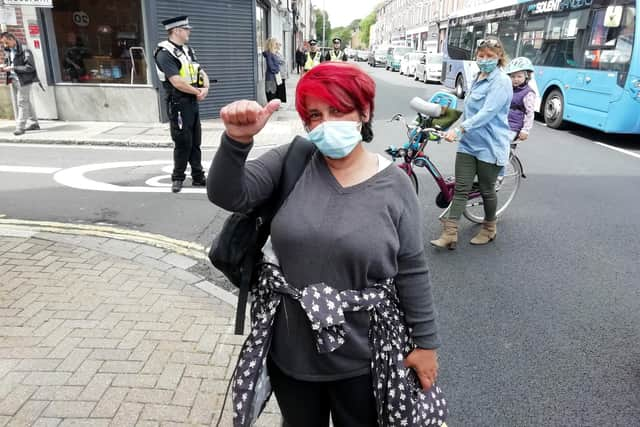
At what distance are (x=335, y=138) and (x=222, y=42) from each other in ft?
40.4

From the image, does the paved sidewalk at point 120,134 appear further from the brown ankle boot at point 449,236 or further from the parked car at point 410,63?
the parked car at point 410,63

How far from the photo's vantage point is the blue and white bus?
962cm

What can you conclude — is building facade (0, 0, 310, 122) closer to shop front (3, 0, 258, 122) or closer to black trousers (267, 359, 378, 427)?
shop front (3, 0, 258, 122)

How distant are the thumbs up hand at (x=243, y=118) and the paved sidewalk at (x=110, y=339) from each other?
1.64 meters

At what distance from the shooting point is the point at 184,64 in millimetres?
5961

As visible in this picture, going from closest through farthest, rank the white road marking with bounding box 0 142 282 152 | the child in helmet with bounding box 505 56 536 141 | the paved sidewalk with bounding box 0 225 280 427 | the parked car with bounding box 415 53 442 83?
the paved sidewalk with bounding box 0 225 280 427
the child in helmet with bounding box 505 56 536 141
the white road marking with bounding box 0 142 282 152
the parked car with bounding box 415 53 442 83

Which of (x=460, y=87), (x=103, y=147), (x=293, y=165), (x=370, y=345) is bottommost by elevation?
(x=103, y=147)

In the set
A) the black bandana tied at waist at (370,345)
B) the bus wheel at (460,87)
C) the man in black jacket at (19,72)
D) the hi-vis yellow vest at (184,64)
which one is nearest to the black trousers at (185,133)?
the hi-vis yellow vest at (184,64)

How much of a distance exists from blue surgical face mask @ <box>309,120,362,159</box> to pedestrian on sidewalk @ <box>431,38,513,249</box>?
117 inches

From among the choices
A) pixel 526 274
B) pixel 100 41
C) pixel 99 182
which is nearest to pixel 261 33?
pixel 100 41

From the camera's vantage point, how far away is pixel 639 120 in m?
9.72

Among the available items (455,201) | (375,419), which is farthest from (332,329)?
(455,201)

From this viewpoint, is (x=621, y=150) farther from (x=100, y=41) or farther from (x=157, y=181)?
(x=100, y=41)

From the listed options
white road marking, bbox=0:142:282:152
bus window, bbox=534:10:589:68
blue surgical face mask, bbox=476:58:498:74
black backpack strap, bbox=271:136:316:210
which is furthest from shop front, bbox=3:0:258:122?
black backpack strap, bbox=271:136:316:210
